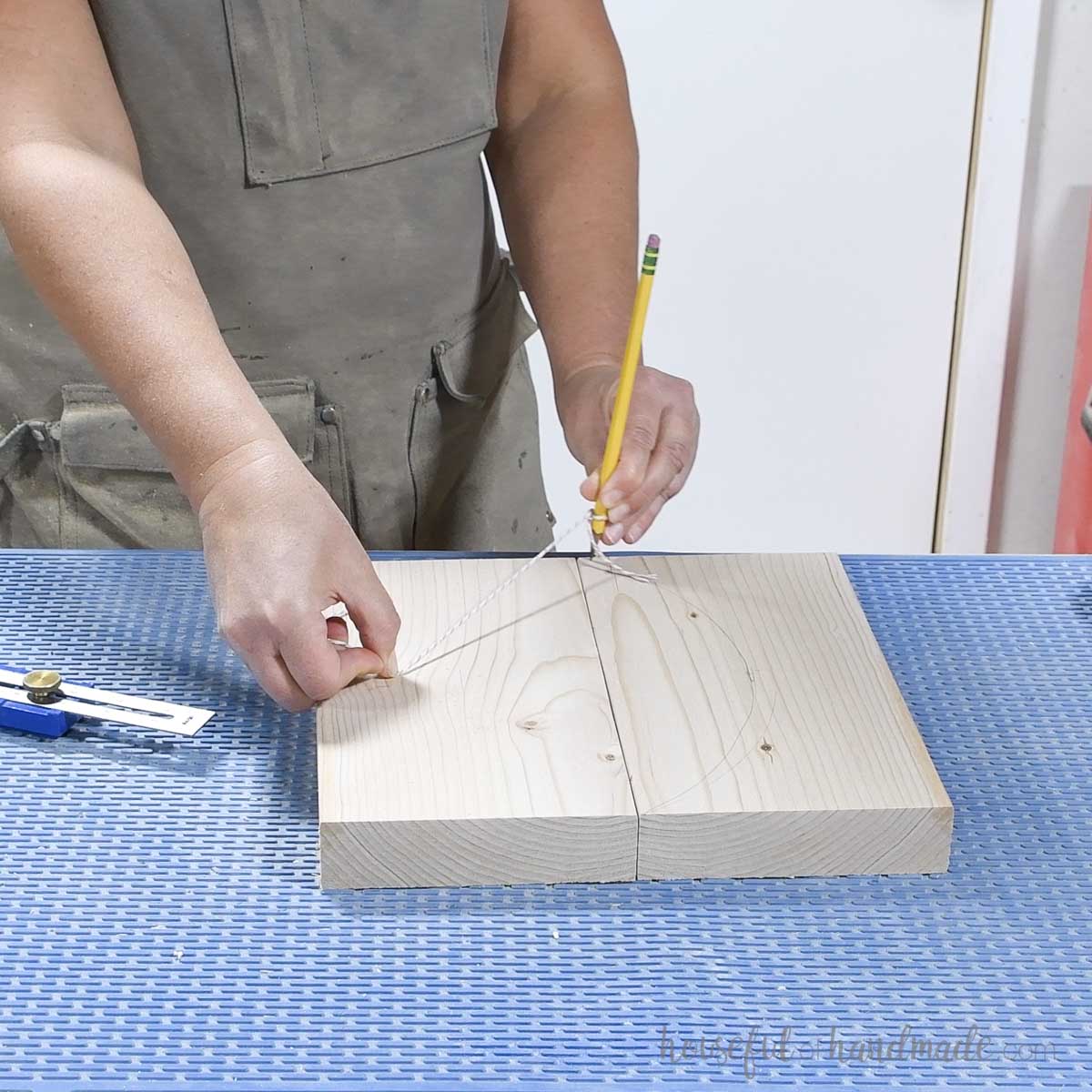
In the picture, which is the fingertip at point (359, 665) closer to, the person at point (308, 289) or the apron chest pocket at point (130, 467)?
the person at point (308, 289)

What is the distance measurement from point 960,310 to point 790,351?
0.31 metres

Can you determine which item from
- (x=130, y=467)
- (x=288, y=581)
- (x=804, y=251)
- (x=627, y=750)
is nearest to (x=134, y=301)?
(x=288, y=581)

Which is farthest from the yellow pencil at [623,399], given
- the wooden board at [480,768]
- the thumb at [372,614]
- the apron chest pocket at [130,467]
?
the apron chest pocket at [130,467]

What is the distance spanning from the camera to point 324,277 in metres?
1.29

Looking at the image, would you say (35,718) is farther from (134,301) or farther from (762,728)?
(762,728)

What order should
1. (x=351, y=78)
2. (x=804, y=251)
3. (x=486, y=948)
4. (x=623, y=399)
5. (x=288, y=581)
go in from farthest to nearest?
(x=804, y=251), (x=351, y=78), (x=623, y=399), (x=288, y=581), (x=486, y=948)

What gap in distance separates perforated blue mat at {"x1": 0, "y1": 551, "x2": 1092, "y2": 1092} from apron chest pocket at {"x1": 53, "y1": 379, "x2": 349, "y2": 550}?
0.35 meters

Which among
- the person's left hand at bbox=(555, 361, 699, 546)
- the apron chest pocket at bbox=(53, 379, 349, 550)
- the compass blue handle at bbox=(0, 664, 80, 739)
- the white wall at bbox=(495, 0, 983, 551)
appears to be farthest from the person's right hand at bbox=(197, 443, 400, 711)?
the white wall at bbox=(495, 0, 983, 551)

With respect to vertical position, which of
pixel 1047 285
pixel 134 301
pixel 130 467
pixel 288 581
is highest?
pixel 134 301

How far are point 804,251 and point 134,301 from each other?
1.68 meters

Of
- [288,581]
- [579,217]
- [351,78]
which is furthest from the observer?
[579,217]

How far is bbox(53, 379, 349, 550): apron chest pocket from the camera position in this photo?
1.31 m

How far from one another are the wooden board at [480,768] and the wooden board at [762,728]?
0.07ft

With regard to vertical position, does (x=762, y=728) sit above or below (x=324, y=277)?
below
